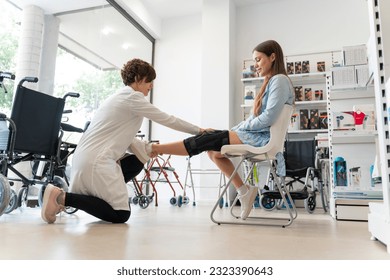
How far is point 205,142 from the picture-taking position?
1.85 meters

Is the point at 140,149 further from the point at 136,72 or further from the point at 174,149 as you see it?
the point at 136,72

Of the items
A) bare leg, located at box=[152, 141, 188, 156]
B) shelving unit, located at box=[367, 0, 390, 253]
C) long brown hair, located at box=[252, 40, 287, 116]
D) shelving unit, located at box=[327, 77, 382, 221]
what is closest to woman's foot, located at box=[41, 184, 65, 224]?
bare leg, located at box=[152, 141, 188, 156]

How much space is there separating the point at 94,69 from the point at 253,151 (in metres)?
3.71

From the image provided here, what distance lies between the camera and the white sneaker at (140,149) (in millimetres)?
1991

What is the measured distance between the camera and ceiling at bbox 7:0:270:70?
15.0ft

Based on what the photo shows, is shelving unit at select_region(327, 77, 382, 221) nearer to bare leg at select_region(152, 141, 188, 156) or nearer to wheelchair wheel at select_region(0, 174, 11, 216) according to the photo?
bare leg at select_region(152, 141, 188, 156)

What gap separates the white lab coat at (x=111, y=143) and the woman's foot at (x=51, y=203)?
0.13 metres

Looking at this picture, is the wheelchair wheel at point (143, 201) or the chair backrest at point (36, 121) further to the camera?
the wheelchair wheel at point (143, 201)

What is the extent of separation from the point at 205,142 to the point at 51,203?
2.88ft

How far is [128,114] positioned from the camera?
1.99 metres

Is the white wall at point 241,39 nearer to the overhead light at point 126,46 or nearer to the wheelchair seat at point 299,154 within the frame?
the overhead light at point 126,46

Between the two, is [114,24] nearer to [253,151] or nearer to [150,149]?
[150,149]

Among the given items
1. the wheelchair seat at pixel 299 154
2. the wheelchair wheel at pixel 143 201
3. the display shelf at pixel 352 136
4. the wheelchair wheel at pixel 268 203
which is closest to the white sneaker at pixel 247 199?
the display shelf at pixel 352 136

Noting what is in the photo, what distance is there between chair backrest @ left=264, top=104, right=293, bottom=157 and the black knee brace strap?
0.80 feet
